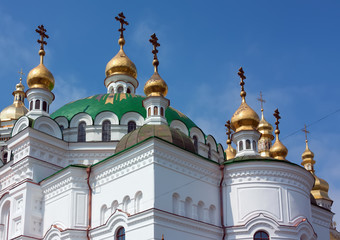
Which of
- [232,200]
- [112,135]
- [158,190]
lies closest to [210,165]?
A: [232,200]

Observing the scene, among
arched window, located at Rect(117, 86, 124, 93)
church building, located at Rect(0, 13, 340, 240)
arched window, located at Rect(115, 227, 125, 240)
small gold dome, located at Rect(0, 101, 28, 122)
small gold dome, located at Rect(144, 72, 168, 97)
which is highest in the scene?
small gold dome, located at Rect(0, 101, 28, 122)

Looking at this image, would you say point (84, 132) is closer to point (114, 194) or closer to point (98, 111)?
point (98, 111)

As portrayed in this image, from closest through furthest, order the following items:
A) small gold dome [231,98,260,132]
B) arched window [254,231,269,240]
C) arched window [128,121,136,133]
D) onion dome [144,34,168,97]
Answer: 1. arched window [254,231,269,240]
2. onion dome [144,34,168,97]
3. small gold dome [231,98,260,132]
4. arched window [128,121,136,133]

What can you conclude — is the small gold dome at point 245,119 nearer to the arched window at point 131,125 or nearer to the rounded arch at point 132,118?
the rounded arch at point 132,118

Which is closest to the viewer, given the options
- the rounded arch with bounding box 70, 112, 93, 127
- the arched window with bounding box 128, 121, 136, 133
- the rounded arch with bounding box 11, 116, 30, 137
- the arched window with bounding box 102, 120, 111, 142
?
the rounded arch with bounding box 11, 116, 30, 137

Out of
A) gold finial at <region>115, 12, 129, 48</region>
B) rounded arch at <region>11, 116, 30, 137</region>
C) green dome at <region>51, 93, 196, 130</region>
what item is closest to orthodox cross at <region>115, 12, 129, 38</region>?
gold finial at <region>115, 12, 129, 48</region>

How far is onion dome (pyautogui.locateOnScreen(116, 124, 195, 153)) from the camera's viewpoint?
57.8 ft

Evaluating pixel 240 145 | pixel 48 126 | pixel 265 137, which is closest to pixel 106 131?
pixel 48 126

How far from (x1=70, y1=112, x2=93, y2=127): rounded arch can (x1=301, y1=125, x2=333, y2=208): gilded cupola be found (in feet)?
39.9

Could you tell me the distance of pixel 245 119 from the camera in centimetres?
2036

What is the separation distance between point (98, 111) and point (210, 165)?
6.78 metres

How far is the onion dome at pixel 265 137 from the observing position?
2667cm

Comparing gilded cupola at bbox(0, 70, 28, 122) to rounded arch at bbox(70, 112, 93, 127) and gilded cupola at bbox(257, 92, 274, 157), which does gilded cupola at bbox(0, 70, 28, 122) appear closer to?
rounded arch at bbox(70, 112, 93, 127)

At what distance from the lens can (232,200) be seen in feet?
57.1
